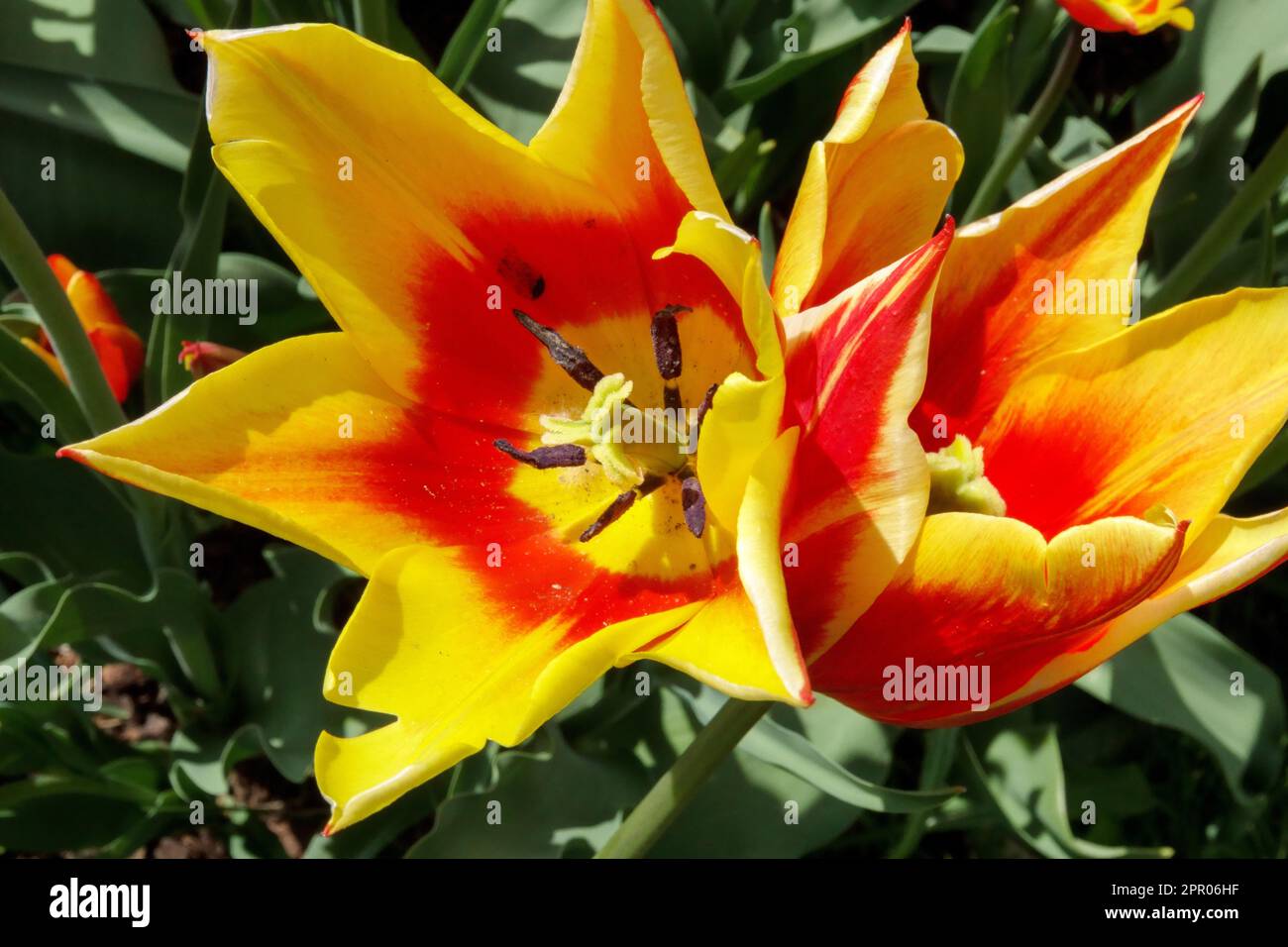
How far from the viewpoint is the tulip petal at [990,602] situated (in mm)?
870

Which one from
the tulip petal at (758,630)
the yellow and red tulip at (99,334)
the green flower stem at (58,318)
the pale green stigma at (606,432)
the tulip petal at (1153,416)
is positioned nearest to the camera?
the tulip petal at (758,630)

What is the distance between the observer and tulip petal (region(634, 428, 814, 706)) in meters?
0.82

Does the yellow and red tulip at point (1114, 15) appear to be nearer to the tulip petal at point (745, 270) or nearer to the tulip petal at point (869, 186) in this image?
the tulip petal at point (869, 186)

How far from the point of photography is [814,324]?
3.23 feet

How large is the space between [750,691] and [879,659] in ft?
0.49

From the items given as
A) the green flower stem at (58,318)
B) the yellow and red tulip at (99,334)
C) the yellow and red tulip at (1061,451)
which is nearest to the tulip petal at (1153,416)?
the yellow and red tulip at (1061,451)

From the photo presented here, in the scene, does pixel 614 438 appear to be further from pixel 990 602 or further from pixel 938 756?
pixel 938 756

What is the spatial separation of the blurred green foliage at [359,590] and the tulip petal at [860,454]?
2.07 ft

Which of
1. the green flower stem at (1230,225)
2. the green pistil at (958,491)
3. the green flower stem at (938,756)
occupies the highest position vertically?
the green flower stem at (1230,225)

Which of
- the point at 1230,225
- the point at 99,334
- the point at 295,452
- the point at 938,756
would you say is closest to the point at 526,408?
the point at 295,452

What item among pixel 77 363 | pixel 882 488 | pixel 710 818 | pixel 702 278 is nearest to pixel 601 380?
pixel 702 278

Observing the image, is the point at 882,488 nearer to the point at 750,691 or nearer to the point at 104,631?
the point at 750,691

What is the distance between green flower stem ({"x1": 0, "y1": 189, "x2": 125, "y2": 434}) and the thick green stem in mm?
783

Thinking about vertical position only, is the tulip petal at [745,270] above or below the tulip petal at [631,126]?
below
